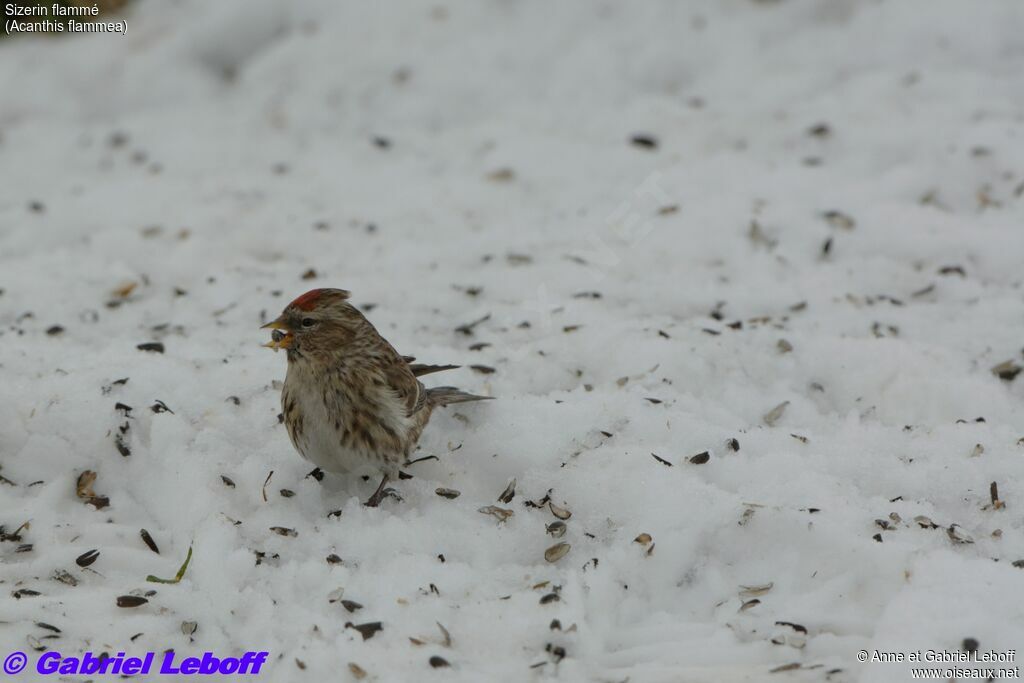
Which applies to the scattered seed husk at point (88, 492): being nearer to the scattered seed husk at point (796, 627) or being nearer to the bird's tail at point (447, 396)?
the bird's tail at point (447, 396)

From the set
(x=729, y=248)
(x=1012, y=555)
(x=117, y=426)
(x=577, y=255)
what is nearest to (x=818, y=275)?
(x=729, y=248)

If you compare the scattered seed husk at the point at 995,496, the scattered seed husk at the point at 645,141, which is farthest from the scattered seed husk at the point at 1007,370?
the scattered seed husk at the point at 645,141

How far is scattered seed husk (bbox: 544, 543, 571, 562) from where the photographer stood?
150 inches

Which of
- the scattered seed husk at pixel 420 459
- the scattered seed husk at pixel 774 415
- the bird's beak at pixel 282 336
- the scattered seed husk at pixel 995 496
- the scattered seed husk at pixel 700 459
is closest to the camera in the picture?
the scattered seed husk at pixel 995 496

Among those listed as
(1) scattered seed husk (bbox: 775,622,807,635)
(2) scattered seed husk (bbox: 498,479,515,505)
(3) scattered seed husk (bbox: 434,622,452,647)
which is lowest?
(3) scattered seed husk (bbox: 434,622,452,647)

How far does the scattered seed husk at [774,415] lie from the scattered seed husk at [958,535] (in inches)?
37.9

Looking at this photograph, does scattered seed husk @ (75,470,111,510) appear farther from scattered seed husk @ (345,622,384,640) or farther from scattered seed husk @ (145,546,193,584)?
scattered seed husk @ (345,622,384,640)

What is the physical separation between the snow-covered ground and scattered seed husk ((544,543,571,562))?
4 cm

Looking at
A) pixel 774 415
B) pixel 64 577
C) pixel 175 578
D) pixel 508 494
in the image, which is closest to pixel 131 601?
pixel 175 578

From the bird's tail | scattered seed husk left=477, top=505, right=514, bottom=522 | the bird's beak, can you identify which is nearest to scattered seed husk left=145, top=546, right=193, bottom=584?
the bird's beak

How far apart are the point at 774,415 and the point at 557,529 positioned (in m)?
1.23

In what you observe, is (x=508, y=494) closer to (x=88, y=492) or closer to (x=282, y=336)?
(x=282, y=336)

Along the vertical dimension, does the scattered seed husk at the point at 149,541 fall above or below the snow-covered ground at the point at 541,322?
below

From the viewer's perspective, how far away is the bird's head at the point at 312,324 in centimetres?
405
